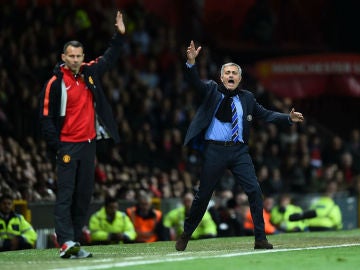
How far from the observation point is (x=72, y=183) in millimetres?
12062

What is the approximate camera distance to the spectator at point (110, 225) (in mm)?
18875

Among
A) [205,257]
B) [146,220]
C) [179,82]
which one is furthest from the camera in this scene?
[179,82]

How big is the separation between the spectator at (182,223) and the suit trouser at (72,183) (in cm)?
821

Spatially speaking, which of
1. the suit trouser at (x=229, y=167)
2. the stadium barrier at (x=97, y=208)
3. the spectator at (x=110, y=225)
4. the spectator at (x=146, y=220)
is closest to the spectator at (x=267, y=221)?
the stadium barrier at (x=97, y=208)

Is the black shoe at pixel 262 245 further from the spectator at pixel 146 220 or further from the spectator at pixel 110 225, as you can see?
the spectator at pixel 146 220

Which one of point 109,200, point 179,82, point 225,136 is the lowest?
point 109,200

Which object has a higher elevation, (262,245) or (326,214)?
(262,245)

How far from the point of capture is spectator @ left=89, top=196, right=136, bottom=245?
1888 centimetres

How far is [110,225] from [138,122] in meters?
5.99

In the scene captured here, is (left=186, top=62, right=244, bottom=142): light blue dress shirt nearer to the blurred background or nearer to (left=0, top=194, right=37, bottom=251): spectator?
(left=0, top=194, right=37, bottom=251): spectator

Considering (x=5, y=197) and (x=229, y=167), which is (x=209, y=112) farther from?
(x=5, y=197)

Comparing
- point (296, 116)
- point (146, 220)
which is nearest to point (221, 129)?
point (296, 116)

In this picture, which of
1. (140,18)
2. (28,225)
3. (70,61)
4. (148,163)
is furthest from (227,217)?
(70,61)

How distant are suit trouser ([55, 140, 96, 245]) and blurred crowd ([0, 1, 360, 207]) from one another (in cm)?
581
